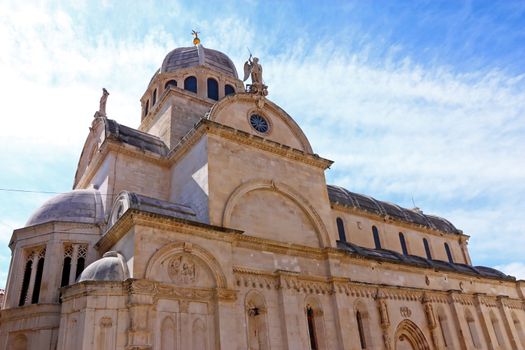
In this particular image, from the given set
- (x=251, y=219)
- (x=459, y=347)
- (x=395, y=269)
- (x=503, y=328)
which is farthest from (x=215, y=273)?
(x=503, y=328)

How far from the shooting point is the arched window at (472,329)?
84.7ft

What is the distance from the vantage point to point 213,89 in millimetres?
28844

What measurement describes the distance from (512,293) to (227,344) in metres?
25.4

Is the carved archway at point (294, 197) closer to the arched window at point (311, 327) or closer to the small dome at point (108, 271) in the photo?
the arched window at point (311, 327)

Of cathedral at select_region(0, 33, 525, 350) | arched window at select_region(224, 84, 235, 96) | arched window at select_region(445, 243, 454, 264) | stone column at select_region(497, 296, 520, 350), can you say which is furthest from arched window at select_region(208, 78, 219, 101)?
stone column at select_region(497, 296, 520, 350)

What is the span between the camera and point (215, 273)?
640 inches

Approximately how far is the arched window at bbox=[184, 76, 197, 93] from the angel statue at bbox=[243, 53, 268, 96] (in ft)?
17.5

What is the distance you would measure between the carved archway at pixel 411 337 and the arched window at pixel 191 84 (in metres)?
18.6

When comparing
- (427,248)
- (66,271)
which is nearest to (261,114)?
(66,271)

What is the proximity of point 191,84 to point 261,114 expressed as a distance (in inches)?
296

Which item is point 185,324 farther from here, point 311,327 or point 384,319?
point 384,319

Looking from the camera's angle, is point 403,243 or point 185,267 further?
point 403,243

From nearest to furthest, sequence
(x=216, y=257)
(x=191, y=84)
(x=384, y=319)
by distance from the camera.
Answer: (x=216, y=257) → (x=384, y=319) → (x=191, y=84)

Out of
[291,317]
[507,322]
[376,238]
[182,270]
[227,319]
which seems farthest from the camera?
[376,238]
